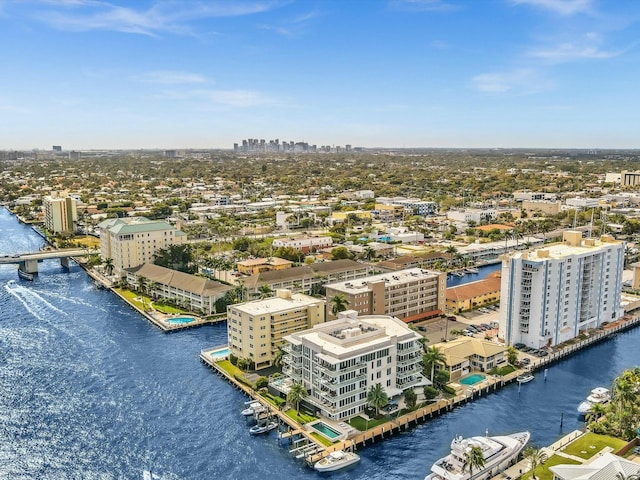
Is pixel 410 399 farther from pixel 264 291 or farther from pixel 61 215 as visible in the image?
pixel 61 215

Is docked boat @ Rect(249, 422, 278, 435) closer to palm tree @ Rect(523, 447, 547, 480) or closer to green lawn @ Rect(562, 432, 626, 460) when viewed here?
palm tree @ Rect(523, 447, 547, 480)

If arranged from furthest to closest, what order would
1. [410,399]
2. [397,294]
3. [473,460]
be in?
[397,294]
[410,399]
[473,460]

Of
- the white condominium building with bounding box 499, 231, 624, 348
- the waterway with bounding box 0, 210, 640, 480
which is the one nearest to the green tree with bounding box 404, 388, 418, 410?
the waterway with bounding box 0, 210, 640, 480

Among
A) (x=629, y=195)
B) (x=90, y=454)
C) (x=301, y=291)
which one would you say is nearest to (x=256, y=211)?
(x=301, y=291)

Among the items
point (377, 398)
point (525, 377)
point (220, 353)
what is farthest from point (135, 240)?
point (525, 377)

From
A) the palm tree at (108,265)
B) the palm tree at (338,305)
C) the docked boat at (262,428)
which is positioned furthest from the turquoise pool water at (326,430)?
the palm tree at (108,265)

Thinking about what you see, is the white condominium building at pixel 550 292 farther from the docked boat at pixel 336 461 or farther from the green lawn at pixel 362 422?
the docked boat at pixel 336 461
